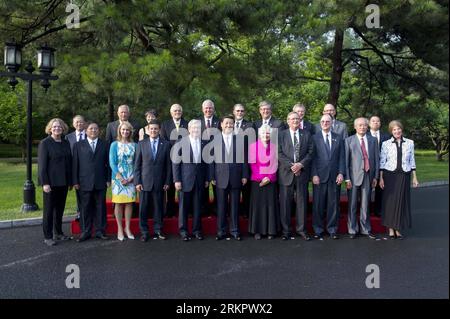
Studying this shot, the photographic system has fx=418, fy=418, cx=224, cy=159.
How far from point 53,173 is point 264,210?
300 cm

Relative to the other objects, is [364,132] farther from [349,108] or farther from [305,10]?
[349,108]

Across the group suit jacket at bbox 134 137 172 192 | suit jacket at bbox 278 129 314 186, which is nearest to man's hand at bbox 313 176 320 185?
suit jacket at bbox 278 129 314 186

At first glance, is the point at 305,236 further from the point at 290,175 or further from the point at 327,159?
the point at 327,159

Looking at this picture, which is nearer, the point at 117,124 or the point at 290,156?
the point at 290,156

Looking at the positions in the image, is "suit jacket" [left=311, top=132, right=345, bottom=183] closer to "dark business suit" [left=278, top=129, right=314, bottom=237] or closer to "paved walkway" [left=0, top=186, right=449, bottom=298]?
"dark business suit" [left=278, top=129, right=314, bottom=237]

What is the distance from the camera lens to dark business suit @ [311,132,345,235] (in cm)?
607

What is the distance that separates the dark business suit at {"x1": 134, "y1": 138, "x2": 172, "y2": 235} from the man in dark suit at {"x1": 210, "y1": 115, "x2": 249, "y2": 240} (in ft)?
2.26

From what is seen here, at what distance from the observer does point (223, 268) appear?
15.5 ft

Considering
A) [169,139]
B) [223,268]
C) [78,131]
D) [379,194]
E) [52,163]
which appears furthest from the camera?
[379,194]

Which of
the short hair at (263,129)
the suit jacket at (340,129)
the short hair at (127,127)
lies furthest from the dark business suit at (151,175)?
the suit jacket at (340,129)

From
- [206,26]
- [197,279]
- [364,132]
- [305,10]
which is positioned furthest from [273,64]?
[197,279]

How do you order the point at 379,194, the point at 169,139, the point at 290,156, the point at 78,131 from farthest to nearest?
the point at 379,194, the point at 78,131, the point at 169,139, the point at 290,156

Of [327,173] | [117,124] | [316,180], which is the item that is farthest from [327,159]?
[117,124]

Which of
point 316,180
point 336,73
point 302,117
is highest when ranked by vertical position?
point 336,73
